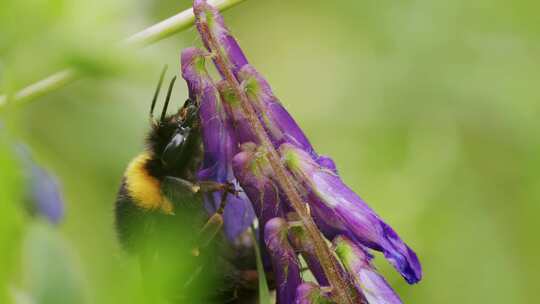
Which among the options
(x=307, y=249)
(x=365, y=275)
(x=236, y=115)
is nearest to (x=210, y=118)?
(x=236, y=115)

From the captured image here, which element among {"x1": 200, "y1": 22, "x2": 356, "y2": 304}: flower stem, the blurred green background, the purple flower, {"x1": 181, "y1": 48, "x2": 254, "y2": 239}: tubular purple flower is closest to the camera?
{"x1": 200, "y1": 22, "x2": 356, "y2": 304}: flower stem

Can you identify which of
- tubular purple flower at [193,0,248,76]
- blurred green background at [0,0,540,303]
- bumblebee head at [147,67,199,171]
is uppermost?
tubular purple flower at [193,0,248,76]

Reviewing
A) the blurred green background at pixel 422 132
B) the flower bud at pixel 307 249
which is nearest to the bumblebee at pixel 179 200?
the flower bud at pixel 307 249

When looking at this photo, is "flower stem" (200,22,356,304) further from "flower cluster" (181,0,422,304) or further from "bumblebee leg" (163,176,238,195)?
"bumblebee leg" (163,176,238,195)

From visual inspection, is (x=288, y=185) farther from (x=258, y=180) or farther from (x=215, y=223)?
(x=215, y=223)

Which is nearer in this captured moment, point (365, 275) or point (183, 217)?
point (365, 275)

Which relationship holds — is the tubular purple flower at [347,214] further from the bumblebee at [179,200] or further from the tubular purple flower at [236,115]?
the bumblebee at [179,200]

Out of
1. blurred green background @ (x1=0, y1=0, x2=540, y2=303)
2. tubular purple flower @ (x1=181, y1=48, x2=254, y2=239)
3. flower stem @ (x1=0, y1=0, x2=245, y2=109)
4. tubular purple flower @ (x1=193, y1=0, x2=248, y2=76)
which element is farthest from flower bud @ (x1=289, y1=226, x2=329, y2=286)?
blurred green background @ (x1=0, y1=0, x2=540, y2=303)
